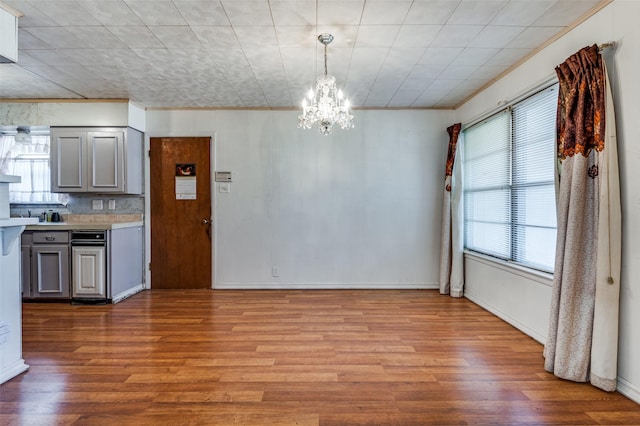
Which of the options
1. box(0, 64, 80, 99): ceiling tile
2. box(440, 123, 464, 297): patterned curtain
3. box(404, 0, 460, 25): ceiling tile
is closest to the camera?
box(404, 0, 460, 25): ceiling tile

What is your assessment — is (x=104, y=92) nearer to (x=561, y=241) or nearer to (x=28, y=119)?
(x=28, y=119)

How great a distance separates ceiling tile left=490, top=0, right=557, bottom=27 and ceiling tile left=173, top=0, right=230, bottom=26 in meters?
2.03

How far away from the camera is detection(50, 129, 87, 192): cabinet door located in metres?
4.33

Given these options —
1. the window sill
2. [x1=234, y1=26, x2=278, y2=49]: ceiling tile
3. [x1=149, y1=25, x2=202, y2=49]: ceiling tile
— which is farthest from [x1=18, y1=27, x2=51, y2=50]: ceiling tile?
the window sill

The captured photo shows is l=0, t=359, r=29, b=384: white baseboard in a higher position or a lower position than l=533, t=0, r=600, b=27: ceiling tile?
lower

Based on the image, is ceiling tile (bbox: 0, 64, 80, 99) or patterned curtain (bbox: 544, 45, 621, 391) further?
ceiling tile (bbox: 0, 64, 80, 99)

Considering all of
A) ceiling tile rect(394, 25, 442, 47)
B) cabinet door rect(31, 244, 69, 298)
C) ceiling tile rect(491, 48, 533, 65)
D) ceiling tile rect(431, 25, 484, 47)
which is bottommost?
cabinet door rect(31, 244, 69, 298)

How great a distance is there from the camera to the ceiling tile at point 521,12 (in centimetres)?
230

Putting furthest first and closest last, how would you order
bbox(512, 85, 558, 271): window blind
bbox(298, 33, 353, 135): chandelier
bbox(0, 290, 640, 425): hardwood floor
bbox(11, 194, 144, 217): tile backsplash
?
bbox(11, 194, 144, 217): tile backsplash, bbox(512, 85, 558, 271): window blind, bbox(298, 33, 353, 135): chandelier, bbox(0, 290, 640, 425): hardwood floor

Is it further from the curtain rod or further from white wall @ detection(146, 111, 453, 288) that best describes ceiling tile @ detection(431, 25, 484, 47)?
white wall @ detection(146, 111, 453, 288)

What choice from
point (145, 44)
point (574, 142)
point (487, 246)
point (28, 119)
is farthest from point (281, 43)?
point (28, 119)

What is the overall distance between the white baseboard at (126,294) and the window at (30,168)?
1736mm

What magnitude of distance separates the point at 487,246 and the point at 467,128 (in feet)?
5.16

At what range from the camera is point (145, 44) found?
2877mm
